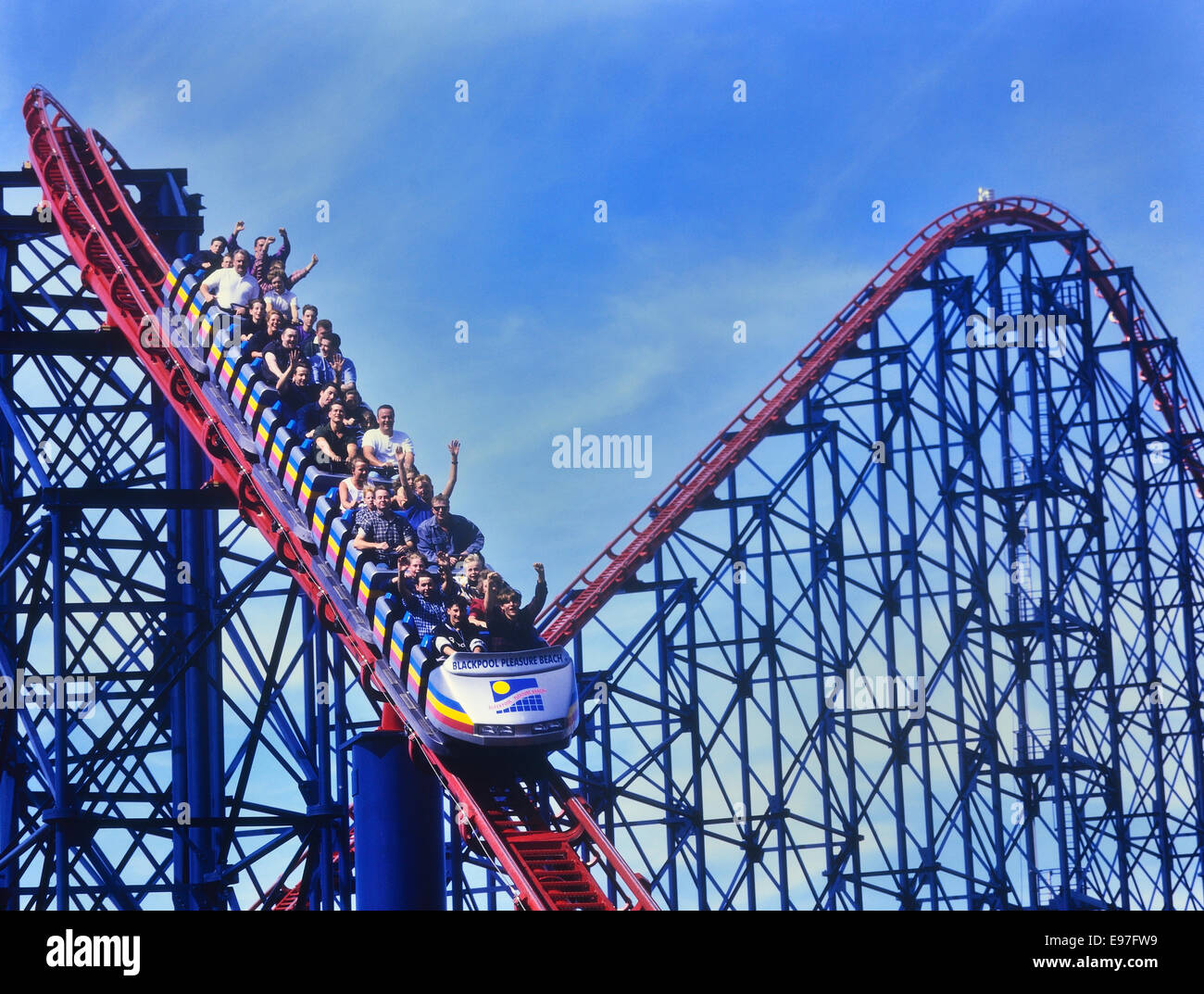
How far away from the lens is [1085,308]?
18703mm

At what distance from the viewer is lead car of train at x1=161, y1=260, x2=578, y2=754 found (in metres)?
11.7

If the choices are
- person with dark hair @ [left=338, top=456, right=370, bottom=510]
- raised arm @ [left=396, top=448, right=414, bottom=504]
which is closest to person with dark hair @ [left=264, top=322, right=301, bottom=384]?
person with dark hair @ [left=338, top=456, right=370, bottom=510]

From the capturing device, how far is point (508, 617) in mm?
11914

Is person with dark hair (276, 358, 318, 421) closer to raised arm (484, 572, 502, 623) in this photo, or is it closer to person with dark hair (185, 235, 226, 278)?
person with dark hair (185, 235, 226, 278)

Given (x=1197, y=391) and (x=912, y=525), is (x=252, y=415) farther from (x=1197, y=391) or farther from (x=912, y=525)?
(x=1197, y=391)

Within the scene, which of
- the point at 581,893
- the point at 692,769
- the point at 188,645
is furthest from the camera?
the point at 692,769

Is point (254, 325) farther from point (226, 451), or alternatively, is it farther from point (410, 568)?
point (410, 568)

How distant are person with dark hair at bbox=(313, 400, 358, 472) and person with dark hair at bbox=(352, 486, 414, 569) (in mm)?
598

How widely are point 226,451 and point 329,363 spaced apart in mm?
880

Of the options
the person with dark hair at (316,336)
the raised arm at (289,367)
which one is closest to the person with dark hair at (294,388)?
the raised arm at (289,367)

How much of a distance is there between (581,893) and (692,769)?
482 centimetres
